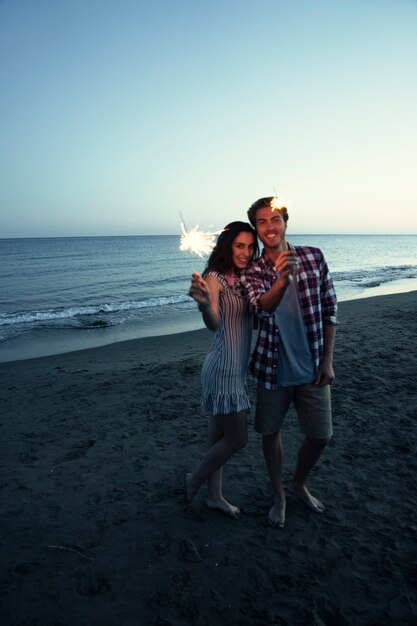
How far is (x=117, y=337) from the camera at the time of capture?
40.5 ft

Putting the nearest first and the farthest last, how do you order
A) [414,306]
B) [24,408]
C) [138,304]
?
[24,408], [414,306], [138,304]

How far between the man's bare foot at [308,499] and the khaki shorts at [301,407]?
805mm

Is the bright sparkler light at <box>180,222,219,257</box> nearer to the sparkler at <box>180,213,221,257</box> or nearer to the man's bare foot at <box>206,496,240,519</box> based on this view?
the sparkler at <box>180,213,221,257</box>

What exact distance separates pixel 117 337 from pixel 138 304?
6.23 meters

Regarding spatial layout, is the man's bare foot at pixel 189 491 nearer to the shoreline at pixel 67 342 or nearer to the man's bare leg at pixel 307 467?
the man's bare leg at pixel 307 467

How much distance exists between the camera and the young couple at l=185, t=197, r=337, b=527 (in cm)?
290

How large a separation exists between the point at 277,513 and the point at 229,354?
158 cm

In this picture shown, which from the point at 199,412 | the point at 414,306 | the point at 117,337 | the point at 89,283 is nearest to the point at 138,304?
the point at 117,337

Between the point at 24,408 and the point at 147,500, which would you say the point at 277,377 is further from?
the point at 24,408

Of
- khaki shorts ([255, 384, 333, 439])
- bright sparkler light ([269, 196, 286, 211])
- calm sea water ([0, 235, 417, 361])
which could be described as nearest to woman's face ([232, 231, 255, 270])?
bright sparkler light ([269, 196, 286, 211])

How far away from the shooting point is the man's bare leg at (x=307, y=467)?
3223 millimetres

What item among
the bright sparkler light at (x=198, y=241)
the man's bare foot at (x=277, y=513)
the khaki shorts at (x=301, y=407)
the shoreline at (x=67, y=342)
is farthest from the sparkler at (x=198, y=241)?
the shoreline at (x=67, y=342)

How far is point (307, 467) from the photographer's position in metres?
3.44

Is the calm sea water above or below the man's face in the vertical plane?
below
